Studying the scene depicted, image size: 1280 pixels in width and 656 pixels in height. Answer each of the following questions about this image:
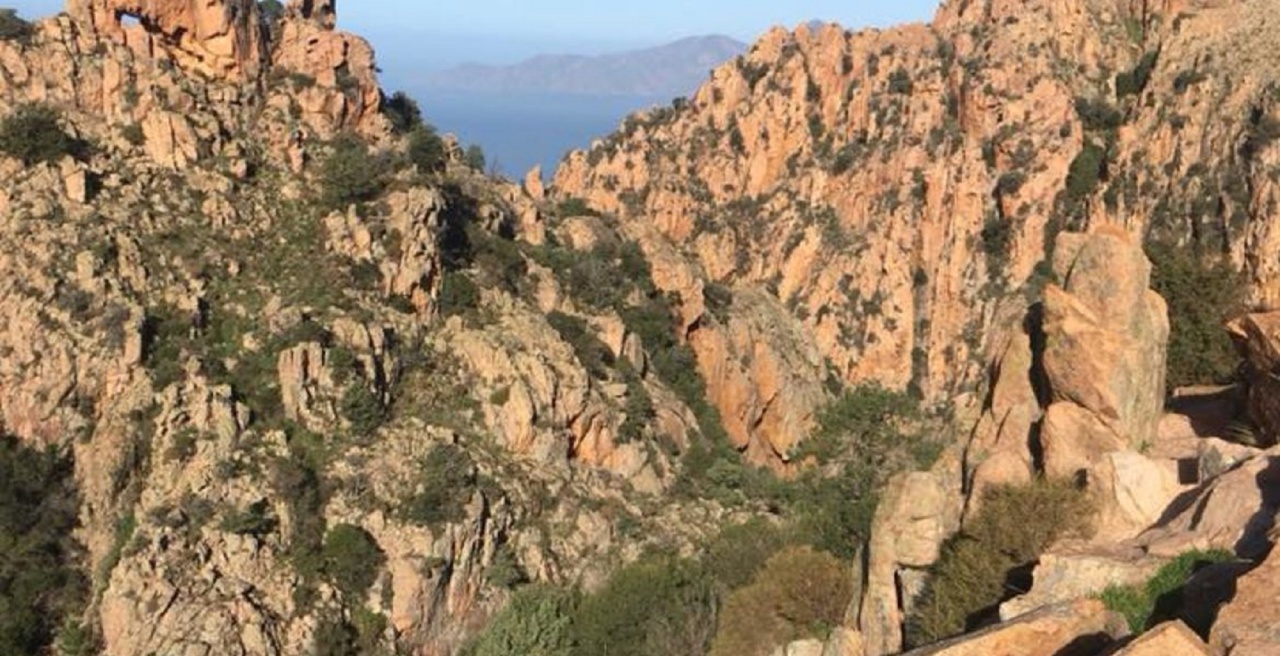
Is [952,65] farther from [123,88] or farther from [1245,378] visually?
[1245,378]

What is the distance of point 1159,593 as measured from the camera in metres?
15.9

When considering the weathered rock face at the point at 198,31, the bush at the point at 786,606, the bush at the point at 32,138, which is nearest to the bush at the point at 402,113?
the weathered rock face at the point at 198,31

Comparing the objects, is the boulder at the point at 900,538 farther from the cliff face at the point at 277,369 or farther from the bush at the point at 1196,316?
the cliff face at the point at 277,369

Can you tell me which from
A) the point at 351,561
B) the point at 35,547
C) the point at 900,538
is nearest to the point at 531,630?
the point at 351,561

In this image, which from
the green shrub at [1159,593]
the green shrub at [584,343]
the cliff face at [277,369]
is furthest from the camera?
the green shrub at [584,343]

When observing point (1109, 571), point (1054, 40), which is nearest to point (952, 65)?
point (1054, 40)


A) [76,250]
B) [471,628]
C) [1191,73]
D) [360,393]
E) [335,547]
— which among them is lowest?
[471,628]

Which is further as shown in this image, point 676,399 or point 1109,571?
point 676,399

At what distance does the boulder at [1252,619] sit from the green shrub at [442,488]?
113 ft

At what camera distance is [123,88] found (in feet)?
172

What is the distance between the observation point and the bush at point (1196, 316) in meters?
30.1

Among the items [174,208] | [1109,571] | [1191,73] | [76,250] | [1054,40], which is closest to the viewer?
[1109,571]

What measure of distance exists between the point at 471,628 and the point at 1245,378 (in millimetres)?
29976

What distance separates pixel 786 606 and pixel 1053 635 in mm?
17844
